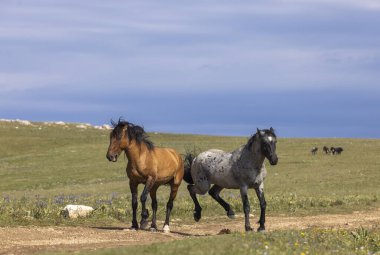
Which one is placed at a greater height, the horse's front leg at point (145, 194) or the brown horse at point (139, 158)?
the brown horse at point (139, 158)

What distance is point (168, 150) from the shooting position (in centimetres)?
2019

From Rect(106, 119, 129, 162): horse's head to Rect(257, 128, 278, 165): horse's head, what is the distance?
350 centimetres

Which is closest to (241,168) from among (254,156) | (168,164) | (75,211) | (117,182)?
(254,156)

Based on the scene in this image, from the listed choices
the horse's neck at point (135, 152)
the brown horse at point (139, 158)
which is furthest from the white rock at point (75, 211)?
the horse's neck at point (135, 152)

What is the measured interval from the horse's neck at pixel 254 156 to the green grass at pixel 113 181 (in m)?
5.28

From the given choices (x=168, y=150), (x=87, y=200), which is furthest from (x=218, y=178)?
(x=87, y=200)

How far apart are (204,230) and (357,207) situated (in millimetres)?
8759

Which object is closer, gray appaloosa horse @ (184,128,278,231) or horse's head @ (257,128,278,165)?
horse's head @ (257,128,278,165)

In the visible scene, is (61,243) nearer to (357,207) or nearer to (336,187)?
(357,207)

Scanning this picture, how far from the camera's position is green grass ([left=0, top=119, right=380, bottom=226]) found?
23969 mm

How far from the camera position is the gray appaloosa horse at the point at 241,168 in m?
17.9

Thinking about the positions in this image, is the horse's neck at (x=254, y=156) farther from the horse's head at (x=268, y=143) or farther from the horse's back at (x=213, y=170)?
the horse's back at (x=213, y=170)

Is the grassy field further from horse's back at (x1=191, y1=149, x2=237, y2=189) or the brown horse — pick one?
horse's back at (x1=191, y1=149, x2=237, y2=189)

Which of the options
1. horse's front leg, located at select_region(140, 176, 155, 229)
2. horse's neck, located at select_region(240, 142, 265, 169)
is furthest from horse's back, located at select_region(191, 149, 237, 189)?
horse's front leg, located at select_region(140, 176, 155, 229)
